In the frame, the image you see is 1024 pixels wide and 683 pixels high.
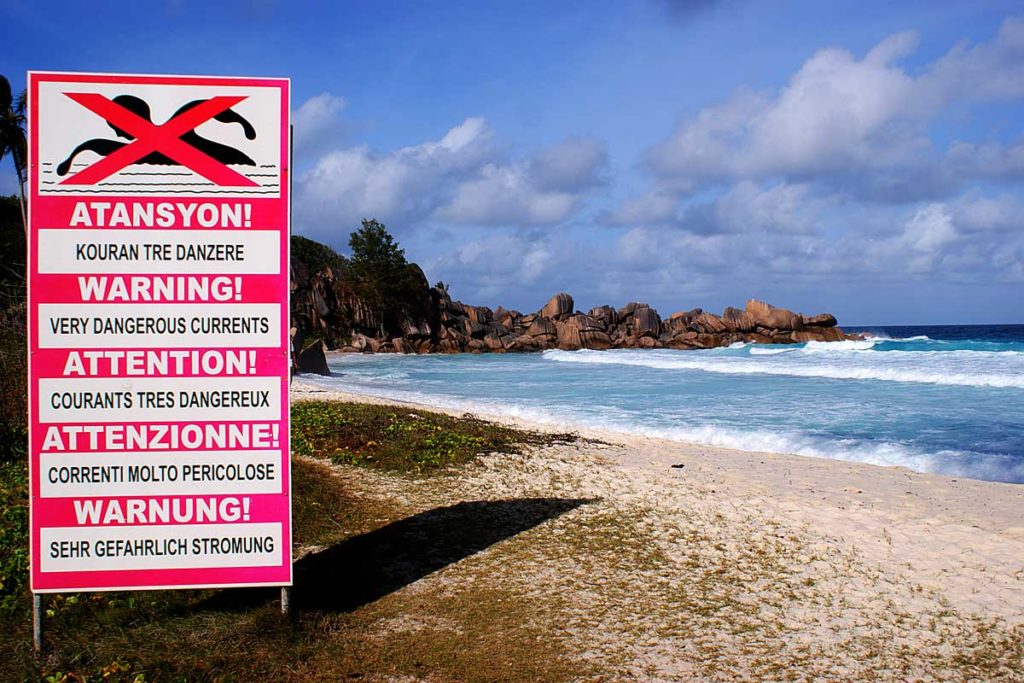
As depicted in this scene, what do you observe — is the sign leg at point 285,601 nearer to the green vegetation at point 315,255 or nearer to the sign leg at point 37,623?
the sign leg at point 37,623

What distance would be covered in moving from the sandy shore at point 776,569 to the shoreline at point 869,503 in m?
0.03

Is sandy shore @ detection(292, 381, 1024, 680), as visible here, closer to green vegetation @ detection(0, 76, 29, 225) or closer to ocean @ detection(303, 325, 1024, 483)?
ocean @ detection(303, 325, 1024, 483)

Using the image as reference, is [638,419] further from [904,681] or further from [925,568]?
[904,681]

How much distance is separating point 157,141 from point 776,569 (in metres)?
5.94

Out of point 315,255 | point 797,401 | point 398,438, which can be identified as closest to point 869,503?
point 398,438

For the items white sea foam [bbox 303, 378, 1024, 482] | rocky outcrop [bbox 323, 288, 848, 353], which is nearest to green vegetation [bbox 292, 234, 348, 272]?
rocky outcrop [bbox 323, 288, 848, 353]

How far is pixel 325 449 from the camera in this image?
11125 millimetres

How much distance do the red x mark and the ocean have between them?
11.6 metres

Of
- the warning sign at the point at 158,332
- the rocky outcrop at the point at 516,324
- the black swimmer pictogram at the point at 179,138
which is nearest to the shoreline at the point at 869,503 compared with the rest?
the warning sign at the point at 158,332

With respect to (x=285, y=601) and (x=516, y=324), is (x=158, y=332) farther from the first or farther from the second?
(x=516, y=324)

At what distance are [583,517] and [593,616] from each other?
2598mm

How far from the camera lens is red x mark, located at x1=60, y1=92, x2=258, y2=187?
486 centimetres

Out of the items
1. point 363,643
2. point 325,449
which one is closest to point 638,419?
point 325,449

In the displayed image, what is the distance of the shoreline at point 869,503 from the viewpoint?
664 cm
